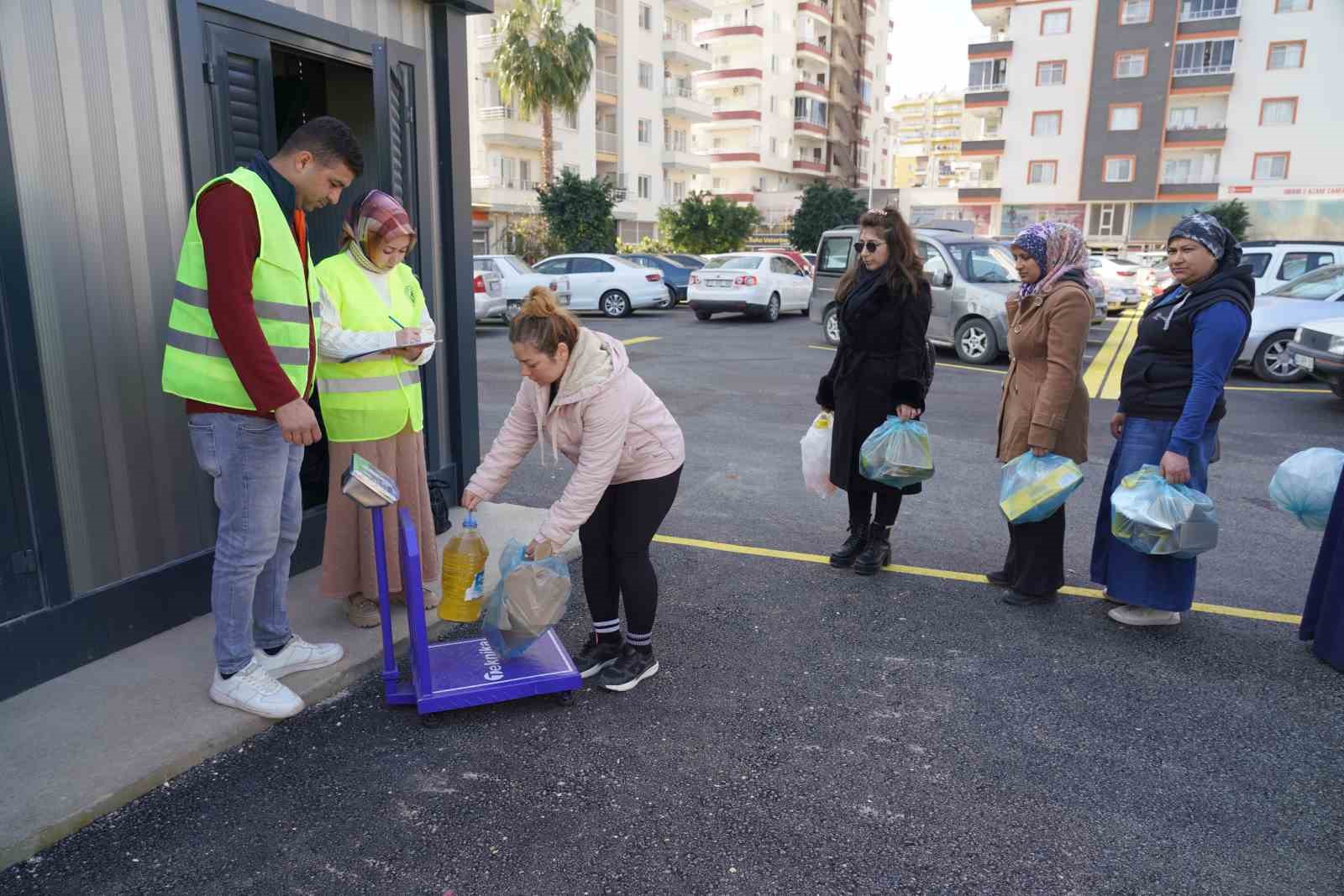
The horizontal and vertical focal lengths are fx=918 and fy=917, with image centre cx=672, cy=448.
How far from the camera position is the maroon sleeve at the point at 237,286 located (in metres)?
2.88

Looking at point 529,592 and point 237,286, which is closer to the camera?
point 237,286

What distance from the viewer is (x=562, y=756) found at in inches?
124

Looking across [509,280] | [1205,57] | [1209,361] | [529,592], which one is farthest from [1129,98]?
[529,592]

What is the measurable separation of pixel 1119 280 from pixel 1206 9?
33097 millimetres

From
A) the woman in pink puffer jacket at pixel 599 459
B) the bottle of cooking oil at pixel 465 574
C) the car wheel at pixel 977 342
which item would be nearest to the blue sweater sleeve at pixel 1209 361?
the woman in pink puffer jacket at pixel 599 459

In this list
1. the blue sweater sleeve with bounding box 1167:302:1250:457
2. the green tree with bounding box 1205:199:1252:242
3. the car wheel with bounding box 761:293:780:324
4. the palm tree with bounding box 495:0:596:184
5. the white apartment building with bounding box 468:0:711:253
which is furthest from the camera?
the green tree with bounding box 1205:199:1252:242

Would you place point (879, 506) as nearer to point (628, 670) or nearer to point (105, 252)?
point (628, 670)

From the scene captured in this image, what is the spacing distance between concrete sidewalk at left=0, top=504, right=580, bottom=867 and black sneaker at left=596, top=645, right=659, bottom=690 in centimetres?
98

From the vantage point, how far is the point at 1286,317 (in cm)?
1163

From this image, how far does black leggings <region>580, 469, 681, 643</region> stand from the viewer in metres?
3.46

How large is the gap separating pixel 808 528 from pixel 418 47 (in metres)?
3.61

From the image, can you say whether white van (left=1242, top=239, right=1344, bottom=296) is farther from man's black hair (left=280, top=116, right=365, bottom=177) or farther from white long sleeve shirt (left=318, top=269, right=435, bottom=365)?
man's black hair (left=280, top=116, right=365, bottom=177)

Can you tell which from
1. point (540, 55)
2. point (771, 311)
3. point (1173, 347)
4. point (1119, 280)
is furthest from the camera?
point (540, 55)

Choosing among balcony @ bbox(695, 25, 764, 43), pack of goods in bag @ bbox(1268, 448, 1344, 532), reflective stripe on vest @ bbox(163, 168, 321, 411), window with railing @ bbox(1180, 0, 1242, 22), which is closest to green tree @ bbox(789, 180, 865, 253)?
window with railing @ bbox(1180, 0, 1242, 22)
